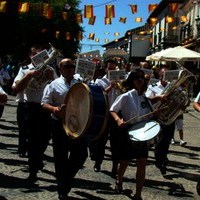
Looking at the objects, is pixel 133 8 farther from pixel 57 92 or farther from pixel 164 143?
pixel 57 92

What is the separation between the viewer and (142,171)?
6277mm

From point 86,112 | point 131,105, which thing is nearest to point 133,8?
point 131,105

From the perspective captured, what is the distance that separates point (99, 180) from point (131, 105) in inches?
61.0

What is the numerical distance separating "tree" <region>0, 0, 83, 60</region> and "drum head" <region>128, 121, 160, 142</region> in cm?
4323

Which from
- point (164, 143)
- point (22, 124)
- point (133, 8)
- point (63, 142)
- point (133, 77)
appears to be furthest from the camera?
point (133, 8)

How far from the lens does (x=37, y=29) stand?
51.9 m

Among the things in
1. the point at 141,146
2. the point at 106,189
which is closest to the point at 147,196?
the point at 106,189

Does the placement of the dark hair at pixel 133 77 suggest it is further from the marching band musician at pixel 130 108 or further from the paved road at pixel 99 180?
the paved road at pixel 99 180

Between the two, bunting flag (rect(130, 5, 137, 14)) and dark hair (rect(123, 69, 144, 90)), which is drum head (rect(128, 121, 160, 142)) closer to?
dark hair (rect(123, 69, 144, 90))

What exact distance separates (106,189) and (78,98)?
162 cm

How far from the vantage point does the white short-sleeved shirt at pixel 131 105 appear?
648 cm

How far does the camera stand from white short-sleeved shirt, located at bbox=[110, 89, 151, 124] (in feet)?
21.2

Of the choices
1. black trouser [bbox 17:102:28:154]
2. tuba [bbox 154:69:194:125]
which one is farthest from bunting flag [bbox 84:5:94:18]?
tuba [bbox 154:69:194:125]

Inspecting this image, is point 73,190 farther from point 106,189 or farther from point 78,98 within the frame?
point 78,98
